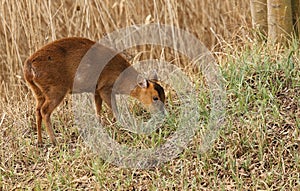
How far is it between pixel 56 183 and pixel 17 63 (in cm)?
279

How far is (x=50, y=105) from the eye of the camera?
16.0ft

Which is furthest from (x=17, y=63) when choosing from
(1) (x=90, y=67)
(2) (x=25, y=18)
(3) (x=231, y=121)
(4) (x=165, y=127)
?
(3) (x=231, y=121)

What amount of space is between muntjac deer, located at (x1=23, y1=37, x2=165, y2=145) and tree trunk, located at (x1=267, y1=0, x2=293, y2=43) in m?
1.15

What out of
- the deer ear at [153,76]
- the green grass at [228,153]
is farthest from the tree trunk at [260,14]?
the deer ear at [153,76]

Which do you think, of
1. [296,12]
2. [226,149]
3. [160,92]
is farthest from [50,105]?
[296,12]

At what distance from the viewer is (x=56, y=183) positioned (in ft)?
14.5

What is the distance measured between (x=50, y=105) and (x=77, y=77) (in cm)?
34

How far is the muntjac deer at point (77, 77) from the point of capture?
4.88 m

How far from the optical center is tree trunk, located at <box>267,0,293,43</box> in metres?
5.45

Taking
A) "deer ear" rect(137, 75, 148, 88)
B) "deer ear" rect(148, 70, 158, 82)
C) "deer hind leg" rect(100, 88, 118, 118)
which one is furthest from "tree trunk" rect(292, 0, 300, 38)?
"deer hind leg" rect(100, 88, 118, 118)

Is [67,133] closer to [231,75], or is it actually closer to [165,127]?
[165,127]

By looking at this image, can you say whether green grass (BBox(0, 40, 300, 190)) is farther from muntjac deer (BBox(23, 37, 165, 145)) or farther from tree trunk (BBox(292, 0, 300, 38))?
tree trunk (BBox(292, 0, 300, 38))

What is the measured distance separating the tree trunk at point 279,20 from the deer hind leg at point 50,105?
1912 millimetres

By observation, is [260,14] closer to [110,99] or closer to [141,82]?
[141,82]
